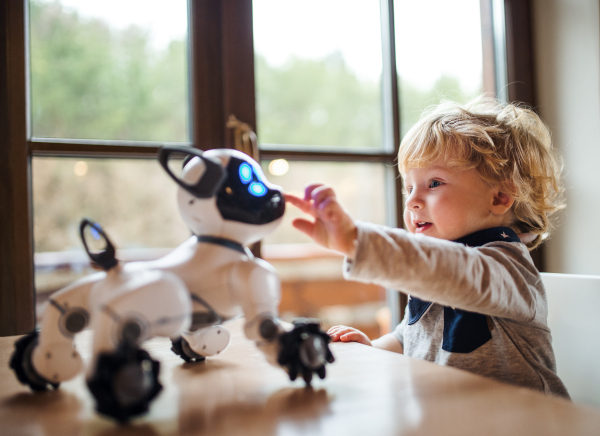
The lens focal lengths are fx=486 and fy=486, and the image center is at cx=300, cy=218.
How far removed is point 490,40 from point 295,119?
79 cm

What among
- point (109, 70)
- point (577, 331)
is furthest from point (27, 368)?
point (109, 70)

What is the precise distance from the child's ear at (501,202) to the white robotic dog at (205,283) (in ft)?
1.58

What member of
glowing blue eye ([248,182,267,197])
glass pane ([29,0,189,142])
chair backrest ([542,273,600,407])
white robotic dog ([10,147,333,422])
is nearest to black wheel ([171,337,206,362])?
white robotic dog ([10,147,333,422])

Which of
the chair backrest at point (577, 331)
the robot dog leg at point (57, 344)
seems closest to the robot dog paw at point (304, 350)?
the robot dog leg at point (57, 344)

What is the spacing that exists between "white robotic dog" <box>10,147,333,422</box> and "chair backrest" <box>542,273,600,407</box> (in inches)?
22.4

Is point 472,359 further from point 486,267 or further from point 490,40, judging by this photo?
point 490,40

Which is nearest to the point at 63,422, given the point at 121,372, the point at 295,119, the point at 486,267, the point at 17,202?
the point at 121,372

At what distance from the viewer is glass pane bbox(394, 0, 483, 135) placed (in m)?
1.58

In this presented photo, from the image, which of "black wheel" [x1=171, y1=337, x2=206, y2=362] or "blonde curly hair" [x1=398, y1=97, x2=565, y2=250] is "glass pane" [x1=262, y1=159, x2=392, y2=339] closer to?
"blonde curly hair" [x1=398, y1=97, x2=565, y2=250]

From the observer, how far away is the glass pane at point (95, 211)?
120 centimetres

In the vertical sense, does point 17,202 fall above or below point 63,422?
above

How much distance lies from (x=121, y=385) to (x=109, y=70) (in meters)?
1.10

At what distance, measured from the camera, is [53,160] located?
A: 3.97 ft

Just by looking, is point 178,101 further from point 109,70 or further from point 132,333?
point 132,333
